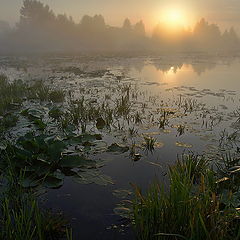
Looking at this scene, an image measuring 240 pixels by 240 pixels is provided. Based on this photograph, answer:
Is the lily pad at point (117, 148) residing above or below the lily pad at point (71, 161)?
below

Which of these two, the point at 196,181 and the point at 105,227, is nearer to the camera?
the point at 105,227

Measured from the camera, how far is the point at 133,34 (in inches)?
5157

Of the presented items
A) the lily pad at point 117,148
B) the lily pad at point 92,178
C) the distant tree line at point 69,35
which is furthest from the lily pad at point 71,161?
the distant tree line at point 69,35

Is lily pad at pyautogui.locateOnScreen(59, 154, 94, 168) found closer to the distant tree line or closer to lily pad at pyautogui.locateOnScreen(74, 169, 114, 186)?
lily pad at pyautogui.locateOnScreen(74, 169, 114, 186)

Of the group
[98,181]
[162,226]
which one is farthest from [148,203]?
[98,181]

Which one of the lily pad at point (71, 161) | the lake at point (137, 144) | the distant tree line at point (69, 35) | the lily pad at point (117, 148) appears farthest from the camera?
the distant tree line at point (69, 35)

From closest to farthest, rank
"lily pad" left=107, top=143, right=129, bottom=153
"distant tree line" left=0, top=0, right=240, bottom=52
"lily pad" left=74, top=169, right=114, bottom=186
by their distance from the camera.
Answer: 1. "lily pad" left=74, top=169, right=114, bottom=186
2. "lily pad" left=107, top=143, right=129, bottom=153
3. "distant tree line" left=0, top=0, right=240, bottom=52

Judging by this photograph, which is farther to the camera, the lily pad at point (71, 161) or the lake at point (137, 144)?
the lily pad at point (71, 161)

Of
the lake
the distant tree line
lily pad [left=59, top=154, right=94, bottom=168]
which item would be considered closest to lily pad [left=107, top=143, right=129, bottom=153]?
the lake

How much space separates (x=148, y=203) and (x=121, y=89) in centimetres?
1317

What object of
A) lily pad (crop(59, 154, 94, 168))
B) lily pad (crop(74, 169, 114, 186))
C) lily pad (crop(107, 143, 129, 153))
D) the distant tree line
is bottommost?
lily pad (crop(74, 169, 114, 186))

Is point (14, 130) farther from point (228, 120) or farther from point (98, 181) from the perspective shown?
point (228, 120)

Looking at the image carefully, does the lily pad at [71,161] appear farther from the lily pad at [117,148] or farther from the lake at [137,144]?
the lily pad at [117,148]

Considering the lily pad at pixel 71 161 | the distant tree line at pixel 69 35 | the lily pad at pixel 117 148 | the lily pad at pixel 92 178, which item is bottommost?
the lily pad at pixel 92 178
